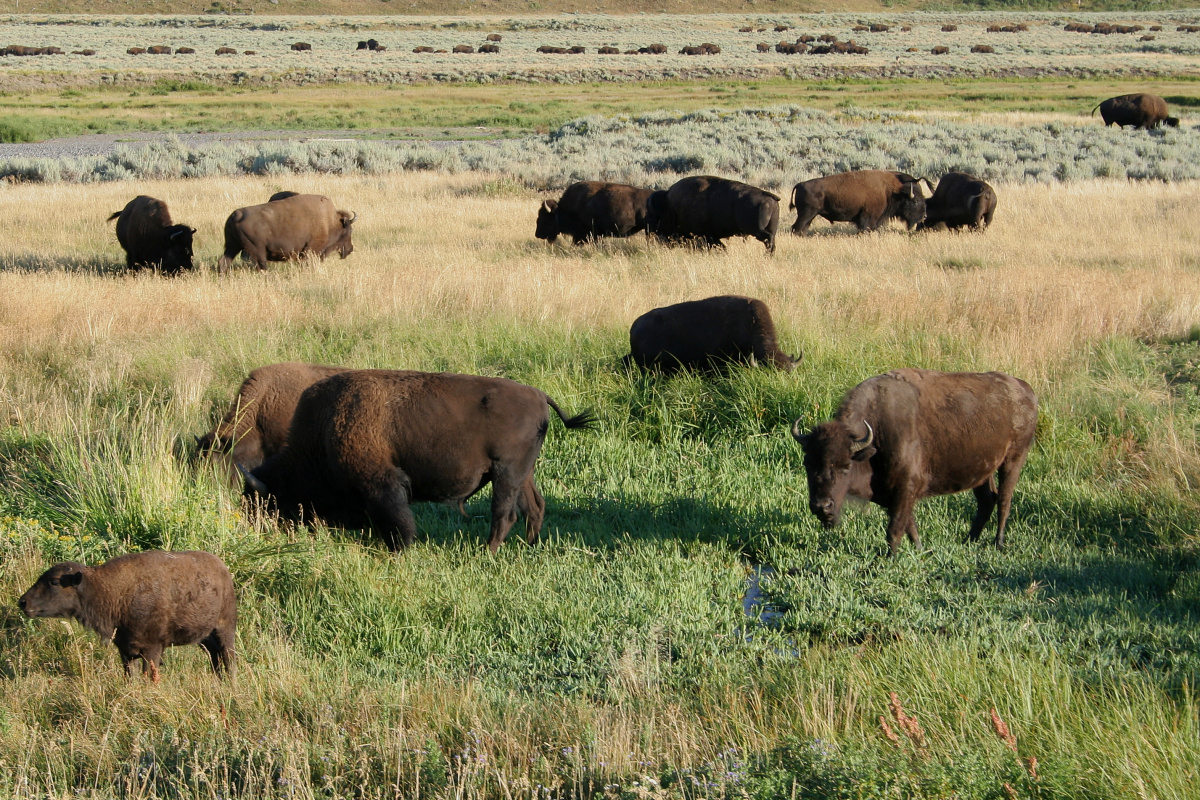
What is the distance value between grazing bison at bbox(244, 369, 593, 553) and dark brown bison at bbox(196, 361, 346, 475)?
73 cm

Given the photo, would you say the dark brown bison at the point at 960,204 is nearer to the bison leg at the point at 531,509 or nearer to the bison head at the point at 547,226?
the bison head at the point at 547,226

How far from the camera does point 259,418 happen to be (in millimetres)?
7816

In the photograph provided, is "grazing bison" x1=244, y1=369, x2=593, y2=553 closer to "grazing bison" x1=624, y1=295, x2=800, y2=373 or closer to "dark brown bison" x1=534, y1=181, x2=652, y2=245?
"grazing bison" x1=624, y1=295, x2=800, y2=373

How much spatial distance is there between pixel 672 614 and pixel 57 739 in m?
3.13

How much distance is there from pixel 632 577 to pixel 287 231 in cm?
1197

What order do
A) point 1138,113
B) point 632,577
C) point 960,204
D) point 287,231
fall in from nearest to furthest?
point 632,577
point 287,231
point 960,204
point 1138,113

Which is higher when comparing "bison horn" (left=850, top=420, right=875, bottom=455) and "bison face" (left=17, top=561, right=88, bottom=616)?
"bison horn" (left=850, top=420, right=875, bottom=455)

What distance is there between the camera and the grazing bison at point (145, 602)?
5.00m

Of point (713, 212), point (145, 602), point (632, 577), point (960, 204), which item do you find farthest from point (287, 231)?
point (145, 602)

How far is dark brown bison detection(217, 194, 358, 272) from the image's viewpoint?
16.0m

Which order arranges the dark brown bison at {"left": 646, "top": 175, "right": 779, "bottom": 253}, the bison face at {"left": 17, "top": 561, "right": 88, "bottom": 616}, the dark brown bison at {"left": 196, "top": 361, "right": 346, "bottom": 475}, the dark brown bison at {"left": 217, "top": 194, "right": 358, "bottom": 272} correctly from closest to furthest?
1. the bison face at {"left": 17, "top": 561, "right": 88, "bottom": 616}
2. the dark brown bison at {"left": 196, "top": 361, "right": 346, "bottom": 475}
3. the dark brown bison at {"left": 217, "top": 194, "right": 358, "bottom": 272}
4. the dark brown bison at {"left": 646, "top": 175, "right": 779, "bottom": 253}

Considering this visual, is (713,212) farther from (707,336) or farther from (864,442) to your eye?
(864,442)

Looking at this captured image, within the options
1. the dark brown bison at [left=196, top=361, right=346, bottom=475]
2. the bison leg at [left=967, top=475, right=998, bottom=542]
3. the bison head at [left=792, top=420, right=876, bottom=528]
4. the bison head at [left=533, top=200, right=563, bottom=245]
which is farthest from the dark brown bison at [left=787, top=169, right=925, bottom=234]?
the bison head at [left=792, top=420, right=876, bottom=528]

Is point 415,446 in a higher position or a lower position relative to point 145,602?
higher
